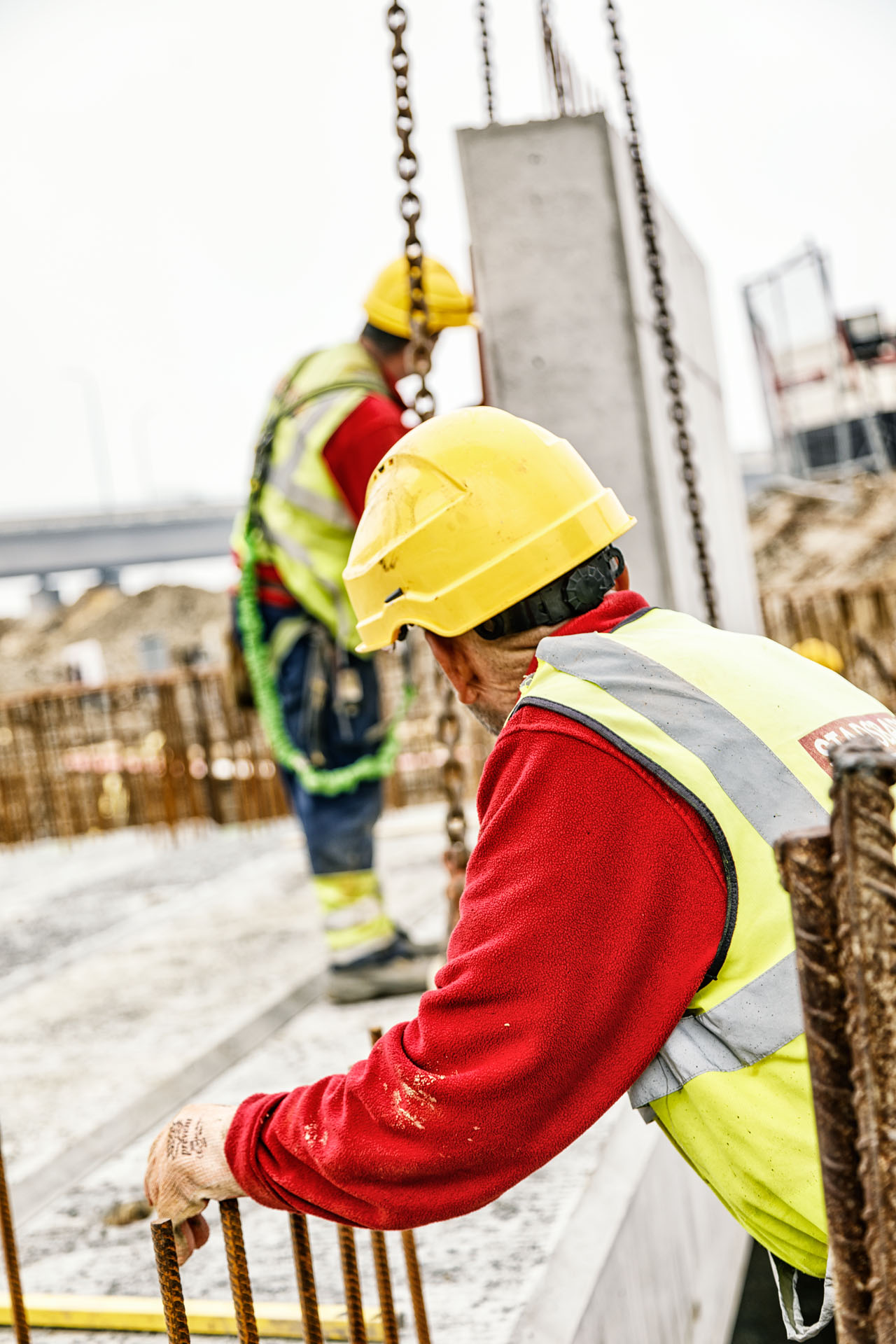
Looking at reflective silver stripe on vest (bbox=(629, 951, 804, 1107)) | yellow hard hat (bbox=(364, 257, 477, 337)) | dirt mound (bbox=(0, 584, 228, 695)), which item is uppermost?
yellow hard hat (bbox=(364, 257, 477, 337))

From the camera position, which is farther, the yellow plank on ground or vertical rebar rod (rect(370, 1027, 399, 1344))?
the yellow plank on ground

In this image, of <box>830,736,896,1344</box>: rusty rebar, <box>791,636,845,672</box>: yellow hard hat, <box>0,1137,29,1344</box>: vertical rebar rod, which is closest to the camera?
<box>830,736,896,1344</box>: rusty rebar

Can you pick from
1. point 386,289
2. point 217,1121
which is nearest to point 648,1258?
point 217,1121

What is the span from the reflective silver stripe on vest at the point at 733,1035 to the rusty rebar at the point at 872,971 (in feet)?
1.31

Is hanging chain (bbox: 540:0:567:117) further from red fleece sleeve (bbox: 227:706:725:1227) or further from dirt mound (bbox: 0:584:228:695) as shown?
dirt mound (bbox: 0:584:228:695)

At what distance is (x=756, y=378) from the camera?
2205 centimetres

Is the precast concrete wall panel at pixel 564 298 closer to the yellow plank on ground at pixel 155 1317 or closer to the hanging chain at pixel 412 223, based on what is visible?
the hanging chain at pixel 412 223

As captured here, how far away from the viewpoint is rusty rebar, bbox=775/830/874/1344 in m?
0.97

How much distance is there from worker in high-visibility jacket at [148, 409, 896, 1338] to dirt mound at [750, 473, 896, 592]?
87.3ft

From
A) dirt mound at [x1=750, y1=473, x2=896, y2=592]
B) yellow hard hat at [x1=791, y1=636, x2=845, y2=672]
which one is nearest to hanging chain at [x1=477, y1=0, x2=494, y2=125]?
yellow hard hat at [x1=791, y1=636, x2=845, y2=672]

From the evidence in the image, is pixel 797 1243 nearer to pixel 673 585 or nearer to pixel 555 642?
pixel 555 642

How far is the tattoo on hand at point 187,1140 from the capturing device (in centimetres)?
159

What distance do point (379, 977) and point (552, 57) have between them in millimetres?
3203

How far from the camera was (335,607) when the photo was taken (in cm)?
403
